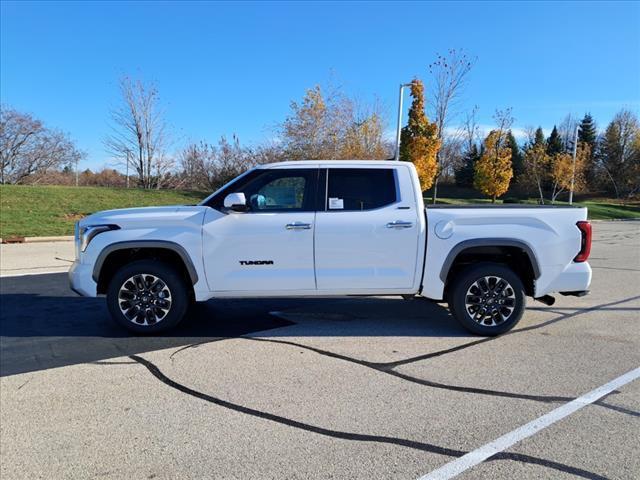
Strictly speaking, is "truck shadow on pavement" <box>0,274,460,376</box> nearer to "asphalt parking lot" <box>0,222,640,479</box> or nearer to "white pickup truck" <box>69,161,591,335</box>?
"asphalt parking lot" <box>0,222,640,479</box>

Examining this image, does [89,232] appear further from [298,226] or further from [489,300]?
[489,300]

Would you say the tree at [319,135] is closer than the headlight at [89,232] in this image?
No

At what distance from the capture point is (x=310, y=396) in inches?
152

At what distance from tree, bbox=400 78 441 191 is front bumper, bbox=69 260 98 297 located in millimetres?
25830

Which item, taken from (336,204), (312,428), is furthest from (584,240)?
(312,428)

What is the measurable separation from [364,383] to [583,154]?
53.2 m

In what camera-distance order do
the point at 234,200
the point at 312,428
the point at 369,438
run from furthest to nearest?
the point at 234,200
the point at 312,428
the point at 369,438

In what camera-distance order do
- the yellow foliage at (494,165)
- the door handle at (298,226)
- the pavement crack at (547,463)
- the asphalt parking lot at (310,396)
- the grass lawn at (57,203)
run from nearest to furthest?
the pavement crack at (547,463)
the asphalt parking lot at (310,396)
the door handle at (298,226)
the grass lawn at (57,203)
the yellow foliage at (494,165)

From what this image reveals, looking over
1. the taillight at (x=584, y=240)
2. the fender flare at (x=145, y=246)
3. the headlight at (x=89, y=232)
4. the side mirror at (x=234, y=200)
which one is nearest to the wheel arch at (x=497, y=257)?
the taillight at (x=584, y=240)

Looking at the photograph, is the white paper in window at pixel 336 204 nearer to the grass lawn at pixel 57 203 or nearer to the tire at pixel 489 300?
the tire at pixel 489 300

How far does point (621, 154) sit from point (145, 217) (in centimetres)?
7412

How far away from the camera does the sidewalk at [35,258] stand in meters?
10.2

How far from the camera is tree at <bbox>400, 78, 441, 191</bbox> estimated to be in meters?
29.6

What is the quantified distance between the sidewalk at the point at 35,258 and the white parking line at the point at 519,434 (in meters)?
9.56
